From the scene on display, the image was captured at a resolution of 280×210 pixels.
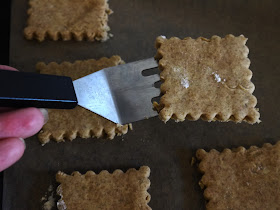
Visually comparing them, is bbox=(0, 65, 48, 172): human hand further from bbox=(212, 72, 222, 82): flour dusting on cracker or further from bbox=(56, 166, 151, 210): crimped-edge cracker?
bbox=(212, 72, 222, 82): flour dusting on cracker

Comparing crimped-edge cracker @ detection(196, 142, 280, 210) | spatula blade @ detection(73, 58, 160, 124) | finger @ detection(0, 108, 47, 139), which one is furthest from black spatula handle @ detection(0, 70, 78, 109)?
crimped-edge cracker @ detection(196, 142, 280, 210)

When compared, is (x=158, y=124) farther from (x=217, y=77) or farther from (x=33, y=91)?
(x=33, y=91)

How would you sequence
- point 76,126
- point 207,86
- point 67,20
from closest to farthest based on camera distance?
point 207,86 < point 76,126 < point 67,20

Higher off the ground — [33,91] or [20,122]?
[33,91]

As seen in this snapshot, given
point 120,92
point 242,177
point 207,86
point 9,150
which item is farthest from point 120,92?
point 242,177

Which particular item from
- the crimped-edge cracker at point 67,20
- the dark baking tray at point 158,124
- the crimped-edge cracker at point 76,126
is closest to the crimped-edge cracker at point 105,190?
the dark baking tray at point 158,124
